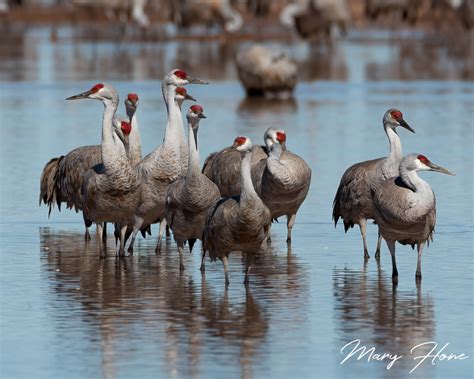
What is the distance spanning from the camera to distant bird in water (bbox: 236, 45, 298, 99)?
29.0m

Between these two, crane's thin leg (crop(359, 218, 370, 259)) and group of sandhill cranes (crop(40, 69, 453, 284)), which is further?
crane's thin leg (crop(359, 218, 370, 259))

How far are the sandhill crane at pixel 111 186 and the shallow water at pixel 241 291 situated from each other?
1.39ft

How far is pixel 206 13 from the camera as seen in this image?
49.4m

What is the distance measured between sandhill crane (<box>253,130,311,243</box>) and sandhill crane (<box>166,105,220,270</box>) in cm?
104

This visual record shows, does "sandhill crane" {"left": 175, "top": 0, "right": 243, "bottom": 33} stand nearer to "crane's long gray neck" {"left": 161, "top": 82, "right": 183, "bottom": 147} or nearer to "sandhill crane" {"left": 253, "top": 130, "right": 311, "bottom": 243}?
"crane's long gray neck" {"left": 161, "top": 82, "right": 183, "bottom": 147}

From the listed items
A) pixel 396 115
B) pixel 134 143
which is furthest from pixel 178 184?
pixel 396 115

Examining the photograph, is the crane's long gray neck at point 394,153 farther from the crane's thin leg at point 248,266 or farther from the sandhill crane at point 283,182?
the crane's thin leg at point 248,266

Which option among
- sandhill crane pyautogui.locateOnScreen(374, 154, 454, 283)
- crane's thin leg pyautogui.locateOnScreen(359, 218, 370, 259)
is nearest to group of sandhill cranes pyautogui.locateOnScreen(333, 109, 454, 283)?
sandhill crane pyautogui.locateOnScreen(374, 154, 454, 283)

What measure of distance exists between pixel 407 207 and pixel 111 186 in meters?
2.78

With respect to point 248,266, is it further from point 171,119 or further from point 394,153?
point 171,119

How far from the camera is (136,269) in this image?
1285 centimetres

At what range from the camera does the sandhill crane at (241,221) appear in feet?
37.8

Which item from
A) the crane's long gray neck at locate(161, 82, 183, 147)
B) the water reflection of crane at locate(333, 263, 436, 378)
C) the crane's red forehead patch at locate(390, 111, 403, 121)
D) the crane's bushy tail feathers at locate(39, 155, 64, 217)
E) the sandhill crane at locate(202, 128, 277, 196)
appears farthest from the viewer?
the crane's bushy tail feathers at locate(39, 155, 64, 217)

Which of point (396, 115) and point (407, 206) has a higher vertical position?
point (396, 115)
